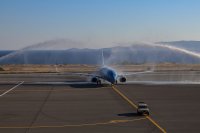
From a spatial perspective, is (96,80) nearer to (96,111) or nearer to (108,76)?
(108,76)

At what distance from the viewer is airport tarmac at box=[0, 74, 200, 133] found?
2680cm

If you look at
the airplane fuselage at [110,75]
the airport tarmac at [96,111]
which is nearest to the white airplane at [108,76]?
the airplane fuselage at [110,75]

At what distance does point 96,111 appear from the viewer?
34.4 metres

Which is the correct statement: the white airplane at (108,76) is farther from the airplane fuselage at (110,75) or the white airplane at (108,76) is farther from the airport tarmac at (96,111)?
the airport tarmac at (96,111)

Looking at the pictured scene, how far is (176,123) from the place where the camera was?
92.7 ft

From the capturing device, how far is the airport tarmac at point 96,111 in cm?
2680

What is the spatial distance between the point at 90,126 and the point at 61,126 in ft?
6.19

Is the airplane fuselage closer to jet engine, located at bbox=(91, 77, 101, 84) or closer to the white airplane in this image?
the white airplane

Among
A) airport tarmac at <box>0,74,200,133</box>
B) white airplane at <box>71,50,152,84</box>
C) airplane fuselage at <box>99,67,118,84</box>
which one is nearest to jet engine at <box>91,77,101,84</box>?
white airplane at <box>71,50,152,84</box>

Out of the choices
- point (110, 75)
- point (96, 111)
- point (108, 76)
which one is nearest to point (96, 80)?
point (108, 76)

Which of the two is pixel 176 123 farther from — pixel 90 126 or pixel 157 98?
pixel 157 98

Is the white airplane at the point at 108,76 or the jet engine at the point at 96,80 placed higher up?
the white airplane at the point at 108,76

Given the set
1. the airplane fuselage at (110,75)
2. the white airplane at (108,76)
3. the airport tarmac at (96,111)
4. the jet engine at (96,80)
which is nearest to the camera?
the airport tarmac at (96,111)

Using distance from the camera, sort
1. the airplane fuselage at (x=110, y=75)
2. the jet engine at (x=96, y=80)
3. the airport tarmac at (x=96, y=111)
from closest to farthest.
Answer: the airport tarmac at (x=96, y=111) < the airplane fuselage at (x=110, y=75) < the jet engine at (x=96, y=80)
